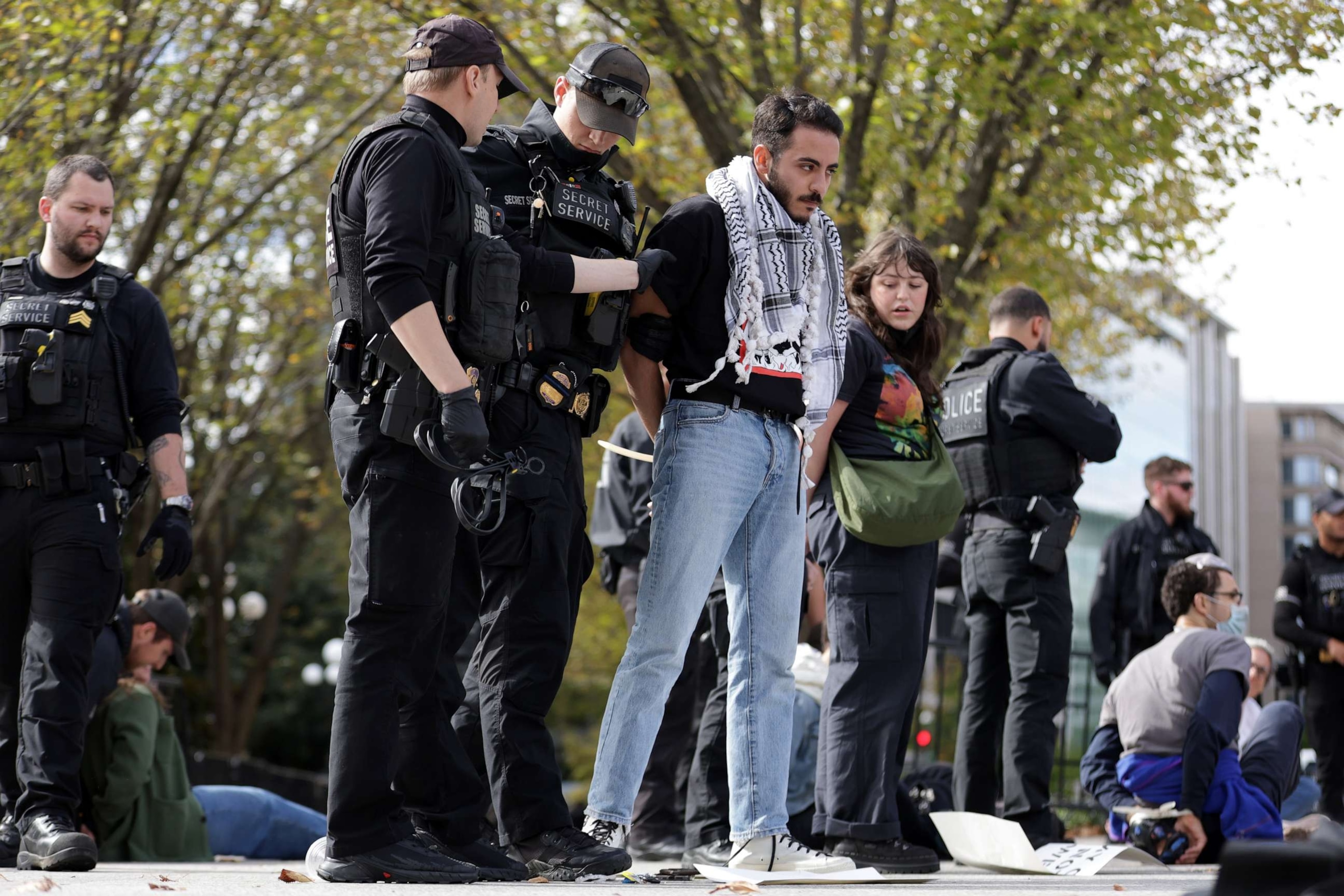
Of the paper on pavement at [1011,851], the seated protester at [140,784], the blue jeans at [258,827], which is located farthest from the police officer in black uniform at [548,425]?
the blue jeans at [258,827]

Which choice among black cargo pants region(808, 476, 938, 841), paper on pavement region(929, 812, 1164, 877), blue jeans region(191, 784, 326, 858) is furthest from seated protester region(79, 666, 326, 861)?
paper on pavement region(929, 812, 1164, 877)

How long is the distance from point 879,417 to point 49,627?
280 cm

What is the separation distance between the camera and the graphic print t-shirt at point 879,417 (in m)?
5.29

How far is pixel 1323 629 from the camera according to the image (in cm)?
905

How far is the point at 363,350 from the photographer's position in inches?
148

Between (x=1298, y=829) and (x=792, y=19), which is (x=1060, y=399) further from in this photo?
(x=792, y=19)

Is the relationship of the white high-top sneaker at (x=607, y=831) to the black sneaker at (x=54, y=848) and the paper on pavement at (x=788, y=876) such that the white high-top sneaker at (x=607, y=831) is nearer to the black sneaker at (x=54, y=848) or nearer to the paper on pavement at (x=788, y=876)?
the paper on pavement at (x=788, y=876)

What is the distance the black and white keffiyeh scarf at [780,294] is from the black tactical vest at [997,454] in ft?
5.53

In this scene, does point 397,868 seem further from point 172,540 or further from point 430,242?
point 172,540

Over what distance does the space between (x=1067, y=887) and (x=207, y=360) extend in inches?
615

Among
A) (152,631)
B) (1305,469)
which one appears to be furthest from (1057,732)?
(1305,469)

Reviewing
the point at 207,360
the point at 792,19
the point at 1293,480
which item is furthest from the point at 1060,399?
the point at 1293,480

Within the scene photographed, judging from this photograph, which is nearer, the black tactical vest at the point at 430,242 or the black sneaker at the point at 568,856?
the black tactical vest at the point at 430,242

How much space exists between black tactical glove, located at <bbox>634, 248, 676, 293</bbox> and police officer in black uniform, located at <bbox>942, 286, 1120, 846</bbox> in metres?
2.43
